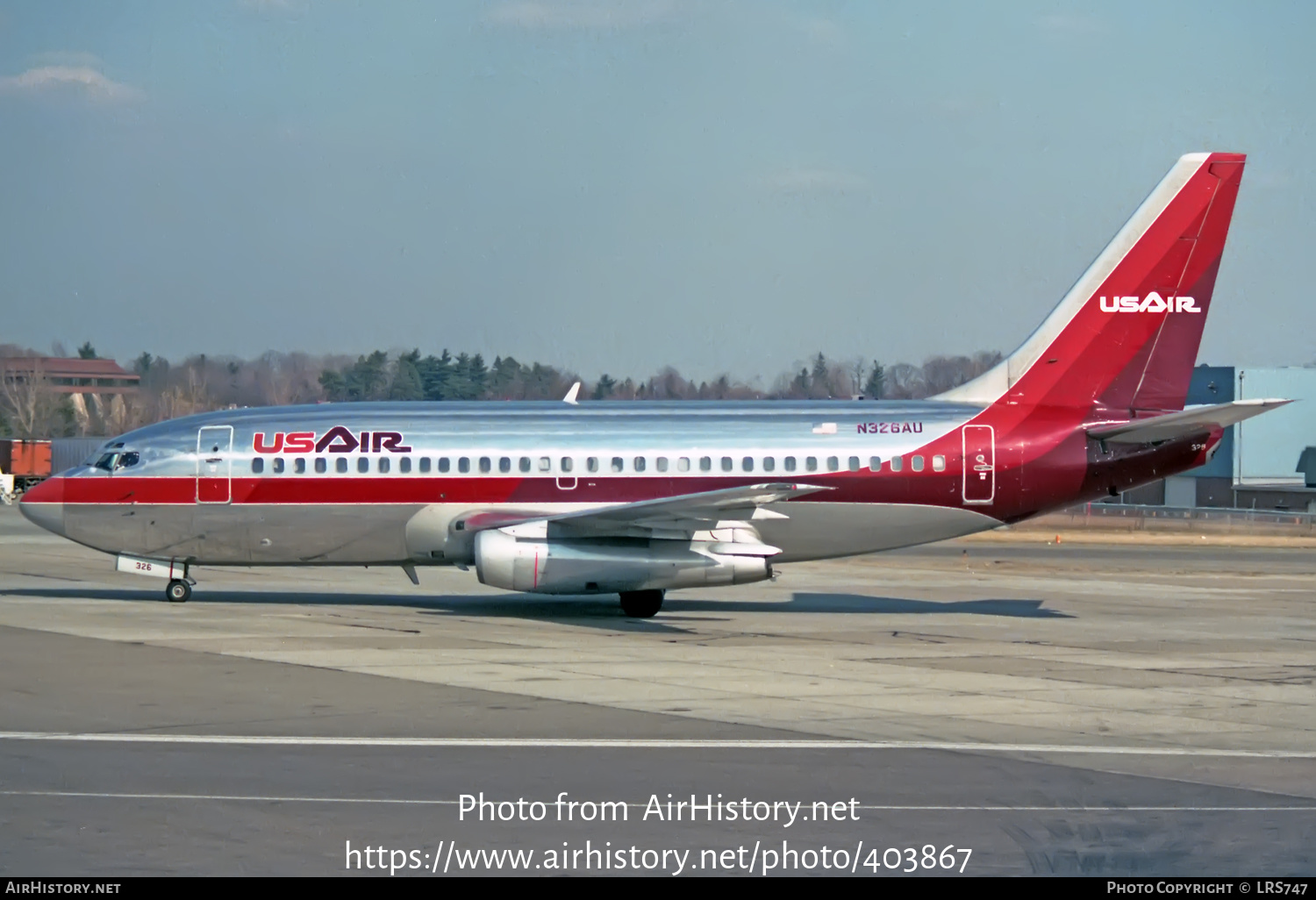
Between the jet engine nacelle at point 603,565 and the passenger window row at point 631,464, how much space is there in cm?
197

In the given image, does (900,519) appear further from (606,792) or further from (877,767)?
Answer: (606,792)

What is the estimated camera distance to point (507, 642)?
71.7 ft

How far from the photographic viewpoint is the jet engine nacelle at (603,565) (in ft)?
79.4

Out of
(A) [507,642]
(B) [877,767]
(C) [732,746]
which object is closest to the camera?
(B) [877,767]

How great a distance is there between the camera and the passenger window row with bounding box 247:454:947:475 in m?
26.2

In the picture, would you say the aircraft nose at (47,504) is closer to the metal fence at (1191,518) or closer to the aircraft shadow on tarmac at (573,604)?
the aircraft shadow on tarmac at (573,604)

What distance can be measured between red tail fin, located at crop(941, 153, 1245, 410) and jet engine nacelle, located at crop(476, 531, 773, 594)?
605 centimetres

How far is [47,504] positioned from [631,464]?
411 inches

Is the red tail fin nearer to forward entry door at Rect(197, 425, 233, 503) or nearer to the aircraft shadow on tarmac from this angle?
the aircraft shadow on tarmac

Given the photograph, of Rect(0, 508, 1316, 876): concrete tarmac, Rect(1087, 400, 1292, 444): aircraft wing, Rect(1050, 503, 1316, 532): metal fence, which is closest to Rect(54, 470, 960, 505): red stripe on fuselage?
Rect(0, 508, 1316, 876): concrete tarmac

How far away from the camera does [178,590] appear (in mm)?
27375

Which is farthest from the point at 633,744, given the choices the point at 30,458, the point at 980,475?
the point at 30,458
